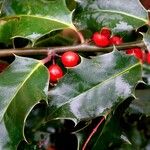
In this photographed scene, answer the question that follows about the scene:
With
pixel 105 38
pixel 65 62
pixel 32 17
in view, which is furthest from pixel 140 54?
pixel 32 17

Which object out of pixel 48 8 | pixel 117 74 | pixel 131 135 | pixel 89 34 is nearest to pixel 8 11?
pixel 48 8

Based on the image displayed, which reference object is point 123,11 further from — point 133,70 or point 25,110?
point 25,110

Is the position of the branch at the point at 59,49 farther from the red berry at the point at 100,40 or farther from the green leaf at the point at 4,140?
the green leaf at the point at 4,140

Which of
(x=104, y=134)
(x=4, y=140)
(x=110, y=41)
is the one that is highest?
(x=110, y=41)

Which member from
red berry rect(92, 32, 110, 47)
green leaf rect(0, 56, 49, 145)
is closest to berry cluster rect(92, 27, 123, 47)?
red berry rect(92, 32, 110, 47)

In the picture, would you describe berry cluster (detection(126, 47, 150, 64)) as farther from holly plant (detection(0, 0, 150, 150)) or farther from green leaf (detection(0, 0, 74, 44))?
green leaf (detection(0, 0, 74, 44))

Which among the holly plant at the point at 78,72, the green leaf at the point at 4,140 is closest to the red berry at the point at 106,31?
the holly plant at the point at 78,72

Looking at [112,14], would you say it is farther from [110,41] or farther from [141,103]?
[141,103]
